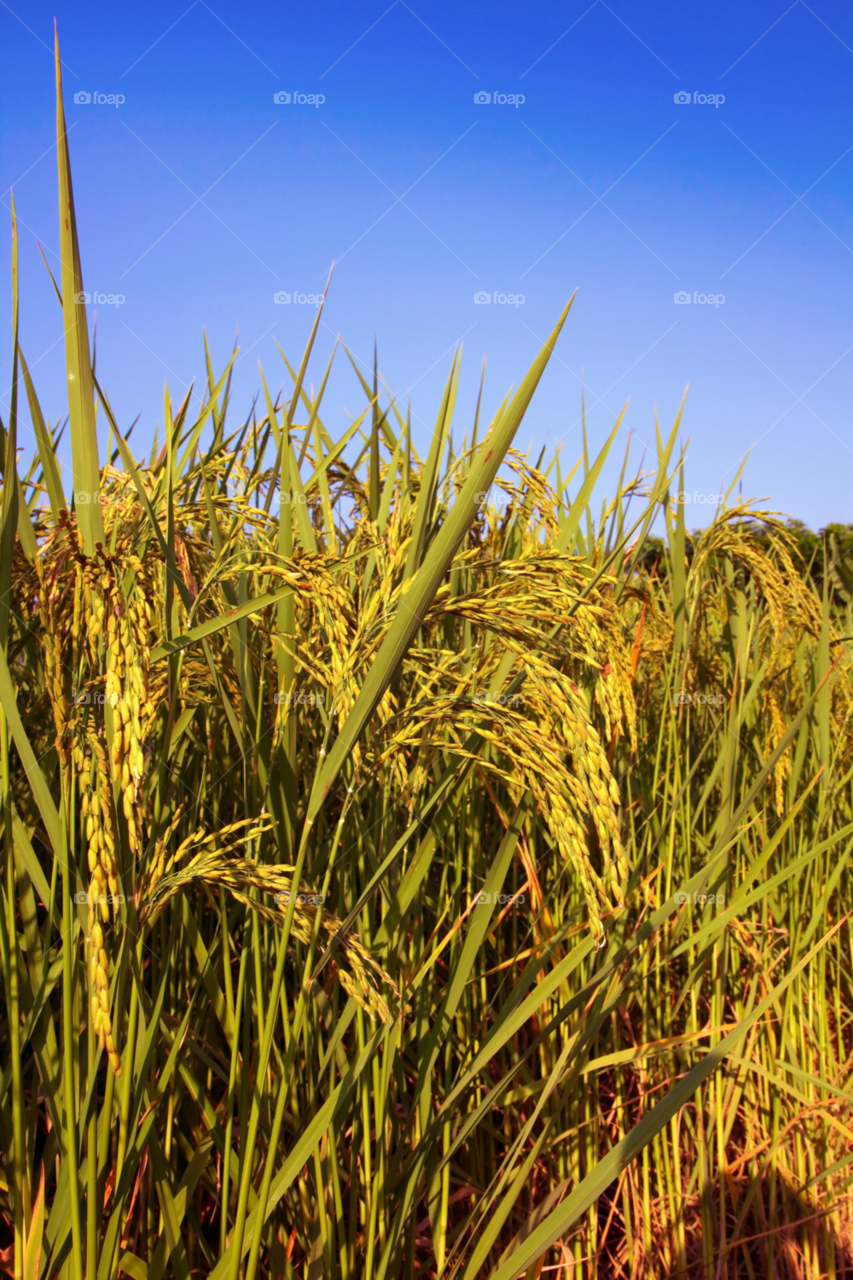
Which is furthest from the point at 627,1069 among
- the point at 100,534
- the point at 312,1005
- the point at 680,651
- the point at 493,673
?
the point at 100,534

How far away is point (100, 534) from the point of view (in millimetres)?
986

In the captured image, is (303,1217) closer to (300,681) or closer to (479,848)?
(479,848)

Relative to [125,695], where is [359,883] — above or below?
below

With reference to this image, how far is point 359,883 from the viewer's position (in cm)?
149

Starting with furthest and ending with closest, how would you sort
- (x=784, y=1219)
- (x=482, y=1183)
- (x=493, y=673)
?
1. (x=784, y=1219)
2. (x=482, y=1183)
3. (x=493, y=673)

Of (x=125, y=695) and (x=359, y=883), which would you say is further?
(x=359, y=883)

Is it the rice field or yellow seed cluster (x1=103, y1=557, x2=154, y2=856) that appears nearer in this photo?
yellow seed cluster (x1=103, y1=557, x2=154, y2=856)

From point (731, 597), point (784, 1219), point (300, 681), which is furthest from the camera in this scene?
point (731, 597)

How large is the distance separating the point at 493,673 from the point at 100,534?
2.29 ft

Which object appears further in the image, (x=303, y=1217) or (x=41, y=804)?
(x=303, y=1217)

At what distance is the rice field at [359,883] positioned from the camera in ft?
3.05

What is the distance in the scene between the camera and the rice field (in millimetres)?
929

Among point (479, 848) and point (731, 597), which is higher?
point (731, 597)

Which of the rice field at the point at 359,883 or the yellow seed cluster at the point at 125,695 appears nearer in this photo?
the yellow seed cluster at the point at 125,695
